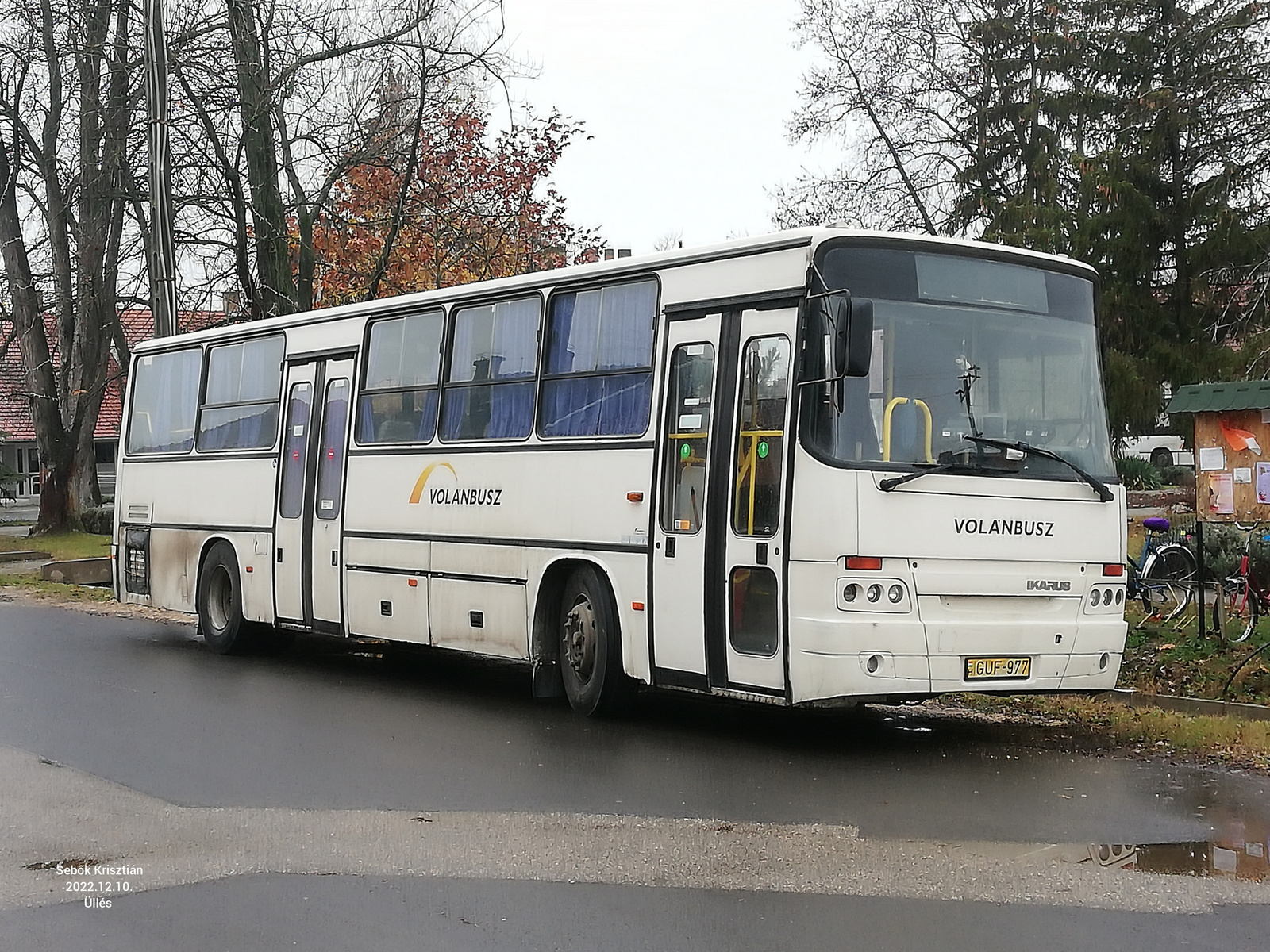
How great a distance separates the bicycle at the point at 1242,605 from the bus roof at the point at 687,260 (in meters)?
3.84

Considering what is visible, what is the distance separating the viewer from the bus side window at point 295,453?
51.7 feet

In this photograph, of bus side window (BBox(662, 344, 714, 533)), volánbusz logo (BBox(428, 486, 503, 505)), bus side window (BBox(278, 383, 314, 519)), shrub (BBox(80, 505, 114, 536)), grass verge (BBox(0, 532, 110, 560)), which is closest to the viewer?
bus side window (BBox(662, 344, 714, 533))

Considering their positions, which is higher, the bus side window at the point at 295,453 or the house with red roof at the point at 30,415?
the house with red roof at the point at 30,415

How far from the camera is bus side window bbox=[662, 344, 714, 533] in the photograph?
36.1 ft

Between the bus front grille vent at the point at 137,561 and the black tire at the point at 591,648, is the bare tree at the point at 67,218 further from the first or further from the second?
the black tire at the point at 591,648

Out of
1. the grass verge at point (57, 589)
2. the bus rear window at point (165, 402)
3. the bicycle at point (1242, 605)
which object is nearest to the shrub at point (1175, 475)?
the grass verge at point (57, 589)

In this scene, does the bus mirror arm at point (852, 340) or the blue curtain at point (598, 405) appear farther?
the blue curtain at point (598, 405)

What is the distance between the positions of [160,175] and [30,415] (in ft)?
88.9

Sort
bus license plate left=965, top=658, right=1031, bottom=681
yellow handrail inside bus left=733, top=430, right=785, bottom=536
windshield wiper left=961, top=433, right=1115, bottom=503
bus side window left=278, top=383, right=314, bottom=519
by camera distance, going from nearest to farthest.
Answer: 1. bus license plate left=965, top=658, right=1031, bottom=681
2. windshield wiper left=961, top=433, right=1115, bottom=503
3. yellow handrail inside bus left=733, top=430, right=785, bottom=536
4. bus side window left=278, top=383, right=314, bottom=519

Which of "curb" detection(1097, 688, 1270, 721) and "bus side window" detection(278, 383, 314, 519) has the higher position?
"bus side window" detection(278, 383, 314, 519)

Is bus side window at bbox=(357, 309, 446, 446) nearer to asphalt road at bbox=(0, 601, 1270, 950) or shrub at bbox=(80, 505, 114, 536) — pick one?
asphalt road at bbox=(0, 601, 1270, 950)

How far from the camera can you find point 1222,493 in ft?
46.2

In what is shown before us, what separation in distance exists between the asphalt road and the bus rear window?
5341 millimetres

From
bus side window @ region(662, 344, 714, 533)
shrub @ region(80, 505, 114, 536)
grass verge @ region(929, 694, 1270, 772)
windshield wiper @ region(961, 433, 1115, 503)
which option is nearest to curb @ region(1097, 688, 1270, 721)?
grass verge @ region(929, 694, 1270, 772)
